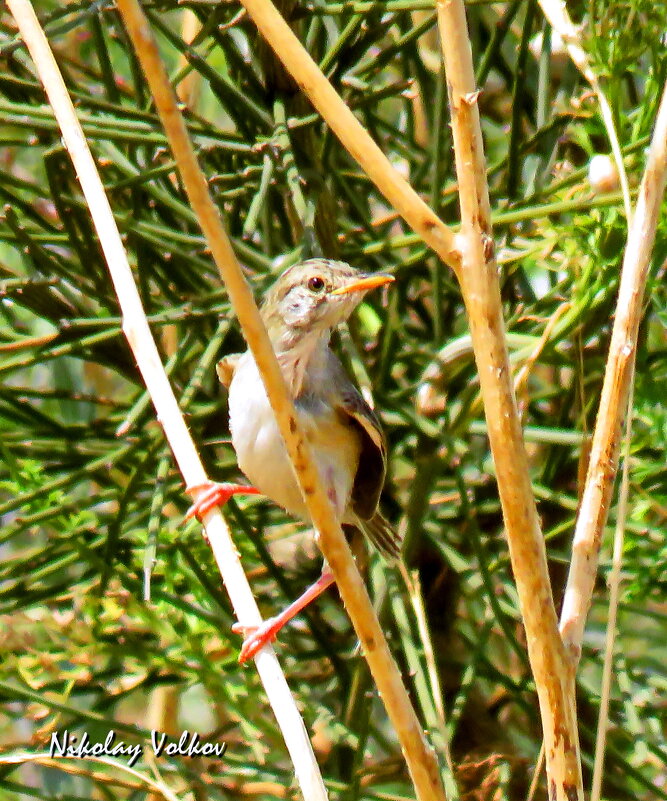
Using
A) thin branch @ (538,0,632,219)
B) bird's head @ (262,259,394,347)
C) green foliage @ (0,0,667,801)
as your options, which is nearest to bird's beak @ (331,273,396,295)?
bird's head @ (262,259,394,347)

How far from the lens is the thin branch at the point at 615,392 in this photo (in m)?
1.49

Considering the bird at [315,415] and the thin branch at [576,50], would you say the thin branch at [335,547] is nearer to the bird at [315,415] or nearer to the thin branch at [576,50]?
the thin branch at [576,50]

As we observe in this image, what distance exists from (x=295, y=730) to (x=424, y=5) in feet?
5.40

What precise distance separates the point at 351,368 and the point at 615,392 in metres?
1.49

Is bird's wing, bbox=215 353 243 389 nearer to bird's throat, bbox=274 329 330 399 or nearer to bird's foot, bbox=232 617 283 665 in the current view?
bird's throat, bbox=274 329 330 399

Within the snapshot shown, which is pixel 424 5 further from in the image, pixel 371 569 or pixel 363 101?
pixel 371 569

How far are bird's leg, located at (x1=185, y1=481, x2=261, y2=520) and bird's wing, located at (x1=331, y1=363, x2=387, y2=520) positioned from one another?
0.28 m

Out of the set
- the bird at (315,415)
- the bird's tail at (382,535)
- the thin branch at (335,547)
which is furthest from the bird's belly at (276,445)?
the thin branch at (335,547)

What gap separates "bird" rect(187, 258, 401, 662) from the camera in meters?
2.74

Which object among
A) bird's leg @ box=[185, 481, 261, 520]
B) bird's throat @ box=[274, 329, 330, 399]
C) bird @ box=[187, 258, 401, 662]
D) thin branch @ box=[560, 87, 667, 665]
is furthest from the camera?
bird's throat @ box=[274, 329, 330, 399]

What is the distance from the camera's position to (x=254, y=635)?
1976 millimetres

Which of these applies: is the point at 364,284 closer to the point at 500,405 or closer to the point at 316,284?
the point at 316,284

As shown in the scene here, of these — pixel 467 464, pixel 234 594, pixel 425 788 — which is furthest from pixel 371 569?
pixel 425 788

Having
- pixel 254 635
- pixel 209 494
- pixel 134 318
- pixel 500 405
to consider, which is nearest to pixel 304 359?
pixel 209 494
